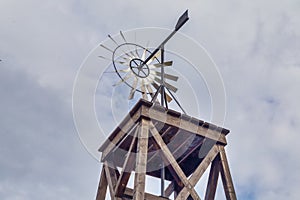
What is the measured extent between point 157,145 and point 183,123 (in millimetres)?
644

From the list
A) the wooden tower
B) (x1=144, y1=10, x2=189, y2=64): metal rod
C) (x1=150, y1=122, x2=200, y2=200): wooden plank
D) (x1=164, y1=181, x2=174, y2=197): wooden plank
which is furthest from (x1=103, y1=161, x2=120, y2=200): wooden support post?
(x1=144, y1=10, x2=189, y2=64): metal rod

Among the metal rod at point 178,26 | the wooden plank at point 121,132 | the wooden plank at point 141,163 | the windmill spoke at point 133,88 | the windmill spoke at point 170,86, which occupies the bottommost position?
the wooden plank at point 141,163

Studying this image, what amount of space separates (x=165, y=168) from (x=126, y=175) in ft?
4.96

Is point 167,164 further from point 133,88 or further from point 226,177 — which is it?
point 133,88

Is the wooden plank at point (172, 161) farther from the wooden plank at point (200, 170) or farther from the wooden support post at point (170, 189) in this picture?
the wooden support post at point (170, 189)

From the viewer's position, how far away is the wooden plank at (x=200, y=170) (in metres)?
6.46

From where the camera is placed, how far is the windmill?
21.8ft

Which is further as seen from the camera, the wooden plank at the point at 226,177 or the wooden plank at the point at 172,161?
the wooden plank at the point at 226,177

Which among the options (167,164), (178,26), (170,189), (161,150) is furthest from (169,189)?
(178,26)

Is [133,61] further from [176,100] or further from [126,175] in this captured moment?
[126,175]

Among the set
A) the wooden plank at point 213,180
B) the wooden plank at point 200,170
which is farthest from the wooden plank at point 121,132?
the wooden plank at point 213,180

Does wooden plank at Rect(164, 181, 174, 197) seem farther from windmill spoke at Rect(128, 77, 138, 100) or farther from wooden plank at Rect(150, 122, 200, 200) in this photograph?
windmill spoke at Rect(128, 77, 138, 100)

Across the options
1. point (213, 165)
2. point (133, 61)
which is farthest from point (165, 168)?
point (133, 61)

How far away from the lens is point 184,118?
7.11m
